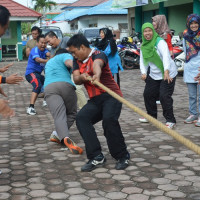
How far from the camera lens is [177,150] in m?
5.43

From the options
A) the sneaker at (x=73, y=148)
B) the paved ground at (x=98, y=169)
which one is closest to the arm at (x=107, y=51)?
the paved ground at (x=98, y=169)

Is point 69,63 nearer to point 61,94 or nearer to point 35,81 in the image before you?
point 61,94

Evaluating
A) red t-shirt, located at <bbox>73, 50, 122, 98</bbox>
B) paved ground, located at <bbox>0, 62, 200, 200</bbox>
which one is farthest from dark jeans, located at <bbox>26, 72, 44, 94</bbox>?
red t-shirt, located at <bbox>73, 50, 122, 98</bbox>

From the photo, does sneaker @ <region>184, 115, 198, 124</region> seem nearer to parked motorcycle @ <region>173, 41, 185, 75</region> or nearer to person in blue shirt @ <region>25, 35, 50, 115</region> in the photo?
person in blue shirt @ <region>25, 35, 50, 115</region>

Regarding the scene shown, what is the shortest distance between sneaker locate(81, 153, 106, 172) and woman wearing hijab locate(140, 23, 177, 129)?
2130mm

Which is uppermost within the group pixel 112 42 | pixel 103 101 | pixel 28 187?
pixel 112 42

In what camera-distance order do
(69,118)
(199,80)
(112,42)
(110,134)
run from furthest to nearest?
(112,42), (199,80), (69,118), (110,134)

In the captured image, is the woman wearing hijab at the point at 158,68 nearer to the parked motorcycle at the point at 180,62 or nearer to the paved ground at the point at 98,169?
the paved ground at the point at 98,169

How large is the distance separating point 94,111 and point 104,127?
23cm

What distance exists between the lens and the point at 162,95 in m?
6.67

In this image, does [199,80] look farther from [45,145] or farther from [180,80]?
[180,80]

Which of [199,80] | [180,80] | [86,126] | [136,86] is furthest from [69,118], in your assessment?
[180,80]

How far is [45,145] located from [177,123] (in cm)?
248

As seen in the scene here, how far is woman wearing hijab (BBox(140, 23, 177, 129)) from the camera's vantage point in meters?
6.48
